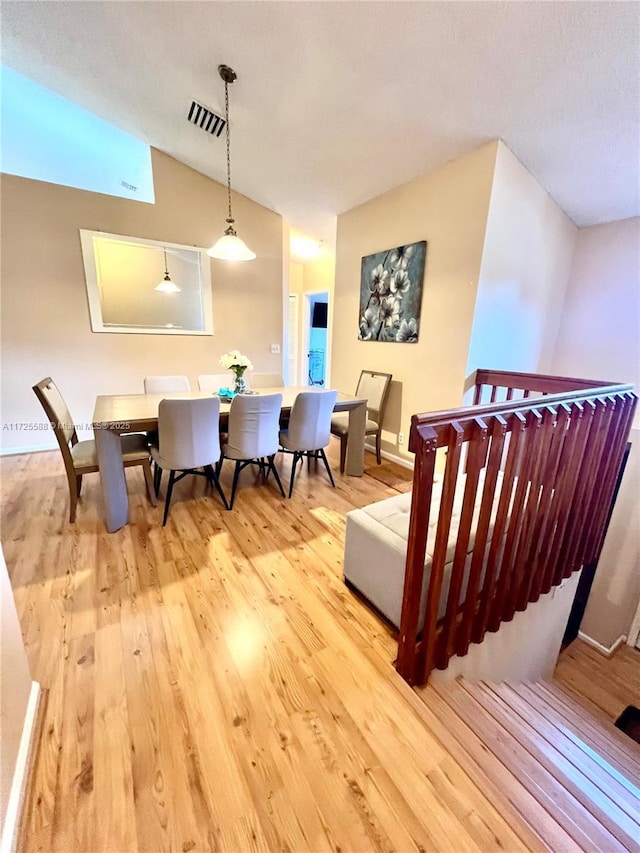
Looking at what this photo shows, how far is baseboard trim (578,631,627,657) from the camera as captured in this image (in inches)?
113

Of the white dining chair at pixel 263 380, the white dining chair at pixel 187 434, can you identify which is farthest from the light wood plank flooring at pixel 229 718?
the white dining chair at pixel 263 380

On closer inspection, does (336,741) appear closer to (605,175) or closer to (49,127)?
(605,175)

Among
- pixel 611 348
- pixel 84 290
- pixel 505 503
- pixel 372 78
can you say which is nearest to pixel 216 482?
pixel 505 503

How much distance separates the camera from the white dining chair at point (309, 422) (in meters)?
2.62

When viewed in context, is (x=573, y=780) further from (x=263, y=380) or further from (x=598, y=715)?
(x=263, y=380)

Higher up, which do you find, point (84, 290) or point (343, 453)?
point (84, 290)

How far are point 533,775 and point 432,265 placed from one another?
3.28 m

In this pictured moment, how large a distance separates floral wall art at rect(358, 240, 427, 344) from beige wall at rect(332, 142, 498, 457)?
8 centimetres

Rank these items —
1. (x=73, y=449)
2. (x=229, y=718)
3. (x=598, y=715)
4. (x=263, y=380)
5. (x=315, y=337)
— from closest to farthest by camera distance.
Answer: (x=229, y=718), (x=598, y=715), (x=73, y=449), (x=263, y=380), (x=315, y=337)

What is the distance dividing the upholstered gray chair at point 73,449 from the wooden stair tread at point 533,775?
7.46 feet

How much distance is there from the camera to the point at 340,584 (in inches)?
72.7

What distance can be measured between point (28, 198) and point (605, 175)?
5.21 metres

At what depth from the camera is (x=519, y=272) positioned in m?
2.98

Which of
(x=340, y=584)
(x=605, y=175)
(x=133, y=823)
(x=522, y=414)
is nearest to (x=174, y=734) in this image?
(x=133, y=823)
